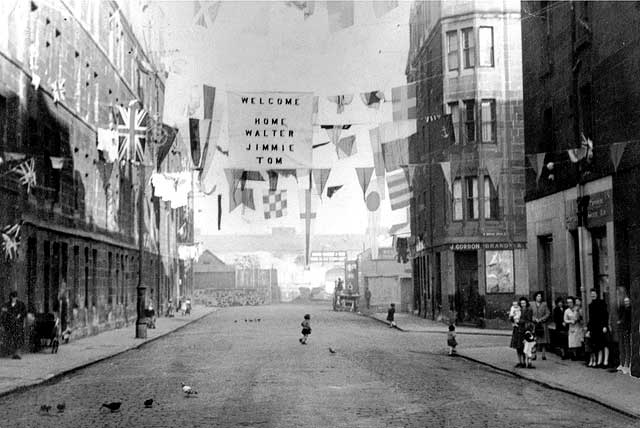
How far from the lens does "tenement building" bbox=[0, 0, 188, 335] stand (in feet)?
78.1

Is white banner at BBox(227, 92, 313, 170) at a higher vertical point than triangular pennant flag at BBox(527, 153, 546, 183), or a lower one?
higher

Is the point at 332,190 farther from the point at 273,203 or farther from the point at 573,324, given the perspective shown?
the point at 573,324

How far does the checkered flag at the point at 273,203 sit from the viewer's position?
107 feet

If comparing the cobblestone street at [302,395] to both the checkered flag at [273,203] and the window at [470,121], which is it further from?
the window at [470,121]

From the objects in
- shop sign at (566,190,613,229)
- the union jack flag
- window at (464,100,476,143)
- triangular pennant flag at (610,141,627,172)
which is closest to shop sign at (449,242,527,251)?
window at (464,100,476,143)

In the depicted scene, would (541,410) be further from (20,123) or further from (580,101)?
(20,123)

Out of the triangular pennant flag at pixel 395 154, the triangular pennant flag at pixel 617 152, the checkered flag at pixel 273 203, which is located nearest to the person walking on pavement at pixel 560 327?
the triangular pennant flag at pixel 617 152

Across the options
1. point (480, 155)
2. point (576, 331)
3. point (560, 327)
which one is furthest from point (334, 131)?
point (480, 155)

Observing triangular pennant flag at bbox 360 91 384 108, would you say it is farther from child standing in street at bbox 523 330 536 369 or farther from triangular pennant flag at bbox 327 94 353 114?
child standing in street at bbox 523 330 536 369

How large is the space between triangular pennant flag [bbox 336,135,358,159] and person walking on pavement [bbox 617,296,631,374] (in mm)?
10259

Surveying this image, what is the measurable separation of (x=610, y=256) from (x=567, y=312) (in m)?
1.73

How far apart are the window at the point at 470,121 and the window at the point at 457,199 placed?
2.15 meters

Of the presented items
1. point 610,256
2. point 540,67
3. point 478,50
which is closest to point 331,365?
point 610,256

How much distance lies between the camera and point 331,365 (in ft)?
65.6
